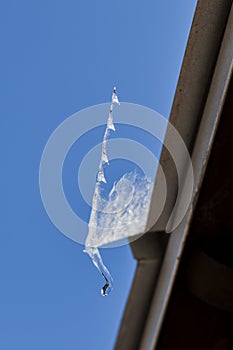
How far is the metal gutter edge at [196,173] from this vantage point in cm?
123

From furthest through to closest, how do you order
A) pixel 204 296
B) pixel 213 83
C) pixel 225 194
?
pixel 213 83 → pixel 225 194 → pixel 204 296

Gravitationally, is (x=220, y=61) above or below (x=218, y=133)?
above

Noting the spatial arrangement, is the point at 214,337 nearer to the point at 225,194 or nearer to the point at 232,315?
the point at 232,315

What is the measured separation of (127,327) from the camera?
1270mm

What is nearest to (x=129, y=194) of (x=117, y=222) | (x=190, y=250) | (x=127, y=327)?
(x=117, y=222)

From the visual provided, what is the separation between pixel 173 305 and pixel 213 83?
2.20ft

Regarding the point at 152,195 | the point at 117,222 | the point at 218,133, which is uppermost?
the point at 218,133

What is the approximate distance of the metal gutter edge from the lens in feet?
4.03

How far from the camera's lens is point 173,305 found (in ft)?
4.00

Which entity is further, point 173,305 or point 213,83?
point 213,83

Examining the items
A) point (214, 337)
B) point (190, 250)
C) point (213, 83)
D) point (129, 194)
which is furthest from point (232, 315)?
point (213, 83)

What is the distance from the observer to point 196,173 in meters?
1.34

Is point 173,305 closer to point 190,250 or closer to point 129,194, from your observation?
point 190,250

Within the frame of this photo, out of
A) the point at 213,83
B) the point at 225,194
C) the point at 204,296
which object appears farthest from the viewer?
the point at 213,83
